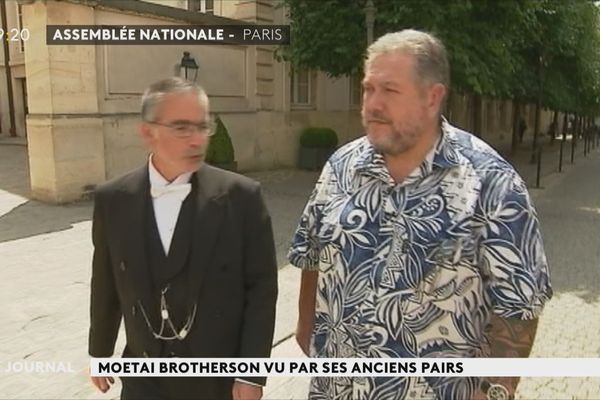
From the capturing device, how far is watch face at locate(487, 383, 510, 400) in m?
1.70

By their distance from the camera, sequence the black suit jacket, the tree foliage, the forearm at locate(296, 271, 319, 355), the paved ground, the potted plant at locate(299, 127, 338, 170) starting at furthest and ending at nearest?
the potted plant at locate(299, 127, 338, 170), the tree foliage, the paved ground, the forearm at locate(296, 271, 319, 355), the black suit jacket

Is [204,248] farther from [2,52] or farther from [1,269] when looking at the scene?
[2,52]

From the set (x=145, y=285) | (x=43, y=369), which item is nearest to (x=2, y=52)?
(x=43, y=369)

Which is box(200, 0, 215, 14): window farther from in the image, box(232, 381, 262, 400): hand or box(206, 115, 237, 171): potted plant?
box(232, 381, 262, 400): hand

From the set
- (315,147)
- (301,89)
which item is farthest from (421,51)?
(301,89)

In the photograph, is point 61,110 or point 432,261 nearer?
point 432,261

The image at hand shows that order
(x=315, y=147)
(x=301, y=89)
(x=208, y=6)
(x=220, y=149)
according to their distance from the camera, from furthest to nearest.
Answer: (x=301, y=89) → (x=208, y=6) → (x=315, y=147) → (x=220, y=149)

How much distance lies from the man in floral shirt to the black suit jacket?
0.35m

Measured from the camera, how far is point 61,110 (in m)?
9.27

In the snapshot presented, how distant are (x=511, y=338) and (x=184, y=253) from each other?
3.73 ft

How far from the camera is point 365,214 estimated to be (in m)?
1.82

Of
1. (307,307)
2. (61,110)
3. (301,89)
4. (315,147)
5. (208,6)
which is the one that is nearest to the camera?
(307,307)

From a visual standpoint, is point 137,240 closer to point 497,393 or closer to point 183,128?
point 183,128

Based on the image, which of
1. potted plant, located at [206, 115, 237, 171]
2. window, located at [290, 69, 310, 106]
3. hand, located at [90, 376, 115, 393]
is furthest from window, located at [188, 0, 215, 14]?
hand, located at [90, 376, 115, 393]
